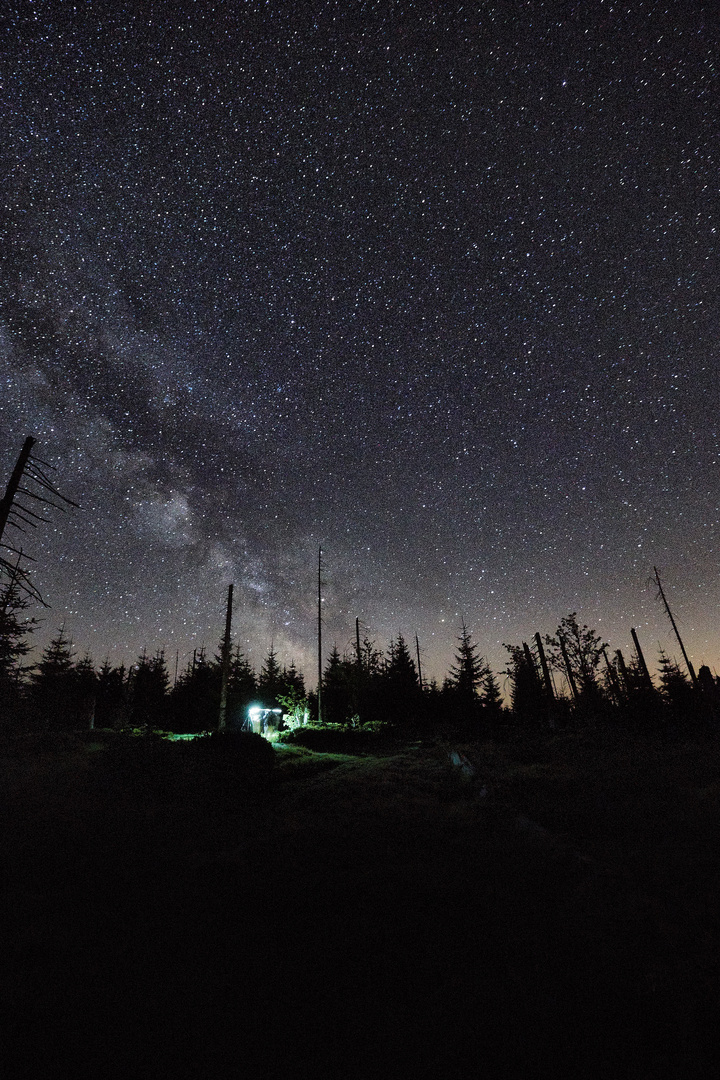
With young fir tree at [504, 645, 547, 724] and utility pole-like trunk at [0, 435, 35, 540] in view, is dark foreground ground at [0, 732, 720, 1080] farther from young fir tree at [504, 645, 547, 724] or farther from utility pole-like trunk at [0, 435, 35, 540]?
young fir tree at [504, 645, 547, 724]

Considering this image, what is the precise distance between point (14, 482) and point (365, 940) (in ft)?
40.6

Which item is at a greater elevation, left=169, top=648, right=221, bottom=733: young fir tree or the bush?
left=169, top=648, right=221, bottom=733: young fir tree

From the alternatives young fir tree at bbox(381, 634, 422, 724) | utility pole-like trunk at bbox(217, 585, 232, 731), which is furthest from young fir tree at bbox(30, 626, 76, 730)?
young fir tree at bbox(381, 634, 422, 724)

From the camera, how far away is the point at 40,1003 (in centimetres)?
432

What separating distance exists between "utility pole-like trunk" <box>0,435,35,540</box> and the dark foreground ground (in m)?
7.29

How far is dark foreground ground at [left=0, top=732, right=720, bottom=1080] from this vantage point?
3695mm

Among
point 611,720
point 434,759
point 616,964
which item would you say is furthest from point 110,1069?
point 611,720

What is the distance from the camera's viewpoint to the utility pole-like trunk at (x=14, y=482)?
11031mm

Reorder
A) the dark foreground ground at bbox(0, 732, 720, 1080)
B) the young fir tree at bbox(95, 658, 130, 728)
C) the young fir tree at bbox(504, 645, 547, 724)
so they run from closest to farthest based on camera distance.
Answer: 1. the dark foreground ground at bbox(0, 732, 720, 1080)
2. the young fir tree at bbox(504, 645, 547, 724)
3. the young fir tree at bbox(95, 658, 130, 728)

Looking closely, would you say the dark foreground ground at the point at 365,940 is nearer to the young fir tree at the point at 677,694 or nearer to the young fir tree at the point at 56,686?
the young fir tree at the point at 677,694

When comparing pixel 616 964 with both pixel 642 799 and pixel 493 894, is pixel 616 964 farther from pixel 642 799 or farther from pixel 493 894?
pixel 642 799

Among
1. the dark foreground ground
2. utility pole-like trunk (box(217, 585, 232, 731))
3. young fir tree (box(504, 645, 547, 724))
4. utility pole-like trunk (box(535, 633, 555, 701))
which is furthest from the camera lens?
young fir tree (box(504, 645, 547, 724))

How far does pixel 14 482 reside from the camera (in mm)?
11375

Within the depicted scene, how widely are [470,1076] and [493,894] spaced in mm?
3650
